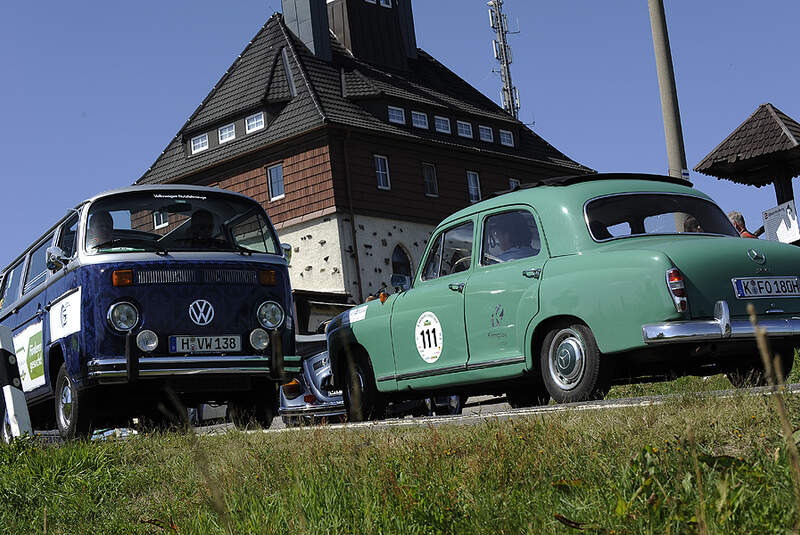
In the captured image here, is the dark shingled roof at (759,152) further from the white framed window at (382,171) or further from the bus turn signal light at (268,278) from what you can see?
the white framed window at (382,171)

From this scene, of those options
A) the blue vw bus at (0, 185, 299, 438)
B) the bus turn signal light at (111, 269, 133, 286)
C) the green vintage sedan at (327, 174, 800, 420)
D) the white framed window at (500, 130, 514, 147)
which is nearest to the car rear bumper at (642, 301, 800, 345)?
the green vintage sedan at (327, 174, 800, 420)

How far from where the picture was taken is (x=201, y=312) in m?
9.70

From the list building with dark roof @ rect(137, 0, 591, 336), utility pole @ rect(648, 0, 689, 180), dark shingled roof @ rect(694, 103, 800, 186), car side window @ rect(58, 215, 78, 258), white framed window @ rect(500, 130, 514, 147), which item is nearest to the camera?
car side window @ rect(58, 215, 78, 258)

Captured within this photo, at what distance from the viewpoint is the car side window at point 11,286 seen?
Result: 12.6 metres

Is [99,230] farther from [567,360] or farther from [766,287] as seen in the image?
[766,287]

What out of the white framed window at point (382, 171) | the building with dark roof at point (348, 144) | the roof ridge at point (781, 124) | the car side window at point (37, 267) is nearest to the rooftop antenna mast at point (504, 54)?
the building with dark roof at point (348, 144)

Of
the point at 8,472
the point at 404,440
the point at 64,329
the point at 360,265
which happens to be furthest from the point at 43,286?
the point at 360,265

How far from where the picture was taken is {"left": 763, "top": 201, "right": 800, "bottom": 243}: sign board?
53.8 feet

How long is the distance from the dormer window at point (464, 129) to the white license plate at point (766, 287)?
39.0m

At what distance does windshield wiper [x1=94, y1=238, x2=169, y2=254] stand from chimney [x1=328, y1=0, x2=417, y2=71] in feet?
123

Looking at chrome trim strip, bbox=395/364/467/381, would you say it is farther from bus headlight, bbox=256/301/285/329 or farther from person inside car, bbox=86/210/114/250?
person inside car, bbox=86/210/114/250

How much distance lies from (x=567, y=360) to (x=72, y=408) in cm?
481

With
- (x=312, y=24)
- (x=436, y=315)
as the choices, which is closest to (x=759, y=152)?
(x=436, y=315)

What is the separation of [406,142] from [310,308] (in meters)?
13.5
